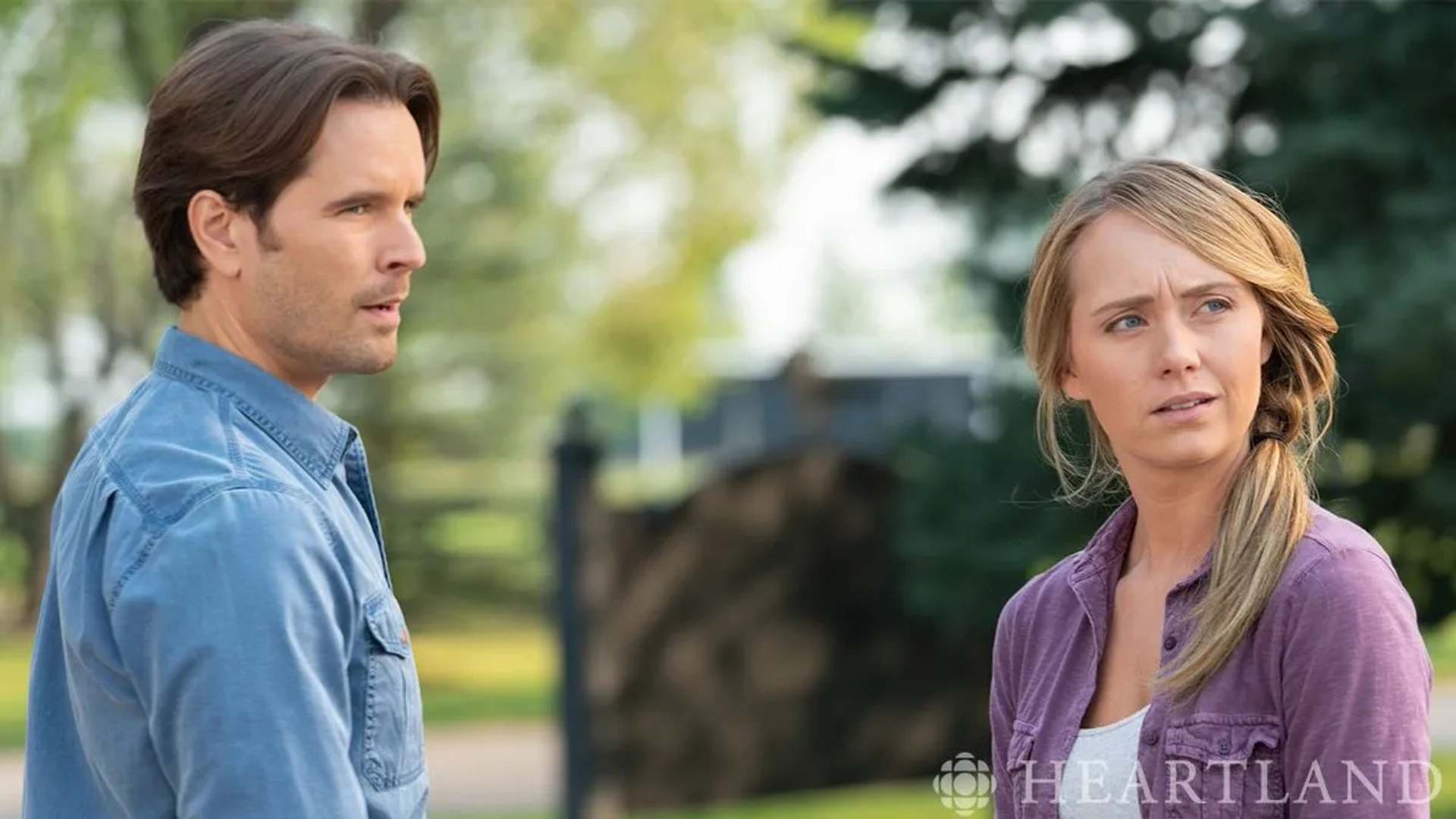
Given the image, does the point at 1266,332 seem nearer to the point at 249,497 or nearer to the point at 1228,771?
the point at 1228,771

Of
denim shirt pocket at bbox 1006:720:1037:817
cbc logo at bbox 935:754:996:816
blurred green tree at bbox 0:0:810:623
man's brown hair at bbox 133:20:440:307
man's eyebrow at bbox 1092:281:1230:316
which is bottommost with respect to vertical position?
cbc logo at bbox 935:754:996:816

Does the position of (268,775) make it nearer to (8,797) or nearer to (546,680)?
(8,797)

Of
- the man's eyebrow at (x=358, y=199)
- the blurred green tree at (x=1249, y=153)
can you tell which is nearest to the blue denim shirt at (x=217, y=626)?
the man's eyebrow at (x=358, y=199)

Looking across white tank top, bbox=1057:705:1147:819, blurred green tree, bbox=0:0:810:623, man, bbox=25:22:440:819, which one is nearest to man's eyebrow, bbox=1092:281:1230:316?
white tank top, bbox=1057:705:1147:819

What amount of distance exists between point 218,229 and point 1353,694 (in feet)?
4.65

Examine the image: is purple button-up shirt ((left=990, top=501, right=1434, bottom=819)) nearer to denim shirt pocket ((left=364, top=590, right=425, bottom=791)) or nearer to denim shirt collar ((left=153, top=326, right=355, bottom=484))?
denim shirt pocket ((left=364, top=590, right=425, bottom=791))

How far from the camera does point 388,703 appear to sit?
202cm

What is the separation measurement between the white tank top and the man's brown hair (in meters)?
1.18

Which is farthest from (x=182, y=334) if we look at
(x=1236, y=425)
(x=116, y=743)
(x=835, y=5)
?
(x=835, y=5)

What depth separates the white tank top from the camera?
2.12 meters

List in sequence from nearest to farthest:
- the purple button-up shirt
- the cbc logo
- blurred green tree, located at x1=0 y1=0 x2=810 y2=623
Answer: the purple button-up shirt, the cbc logo, blurred green tree, located at x1=0 y1=0 x2=810 y2=623

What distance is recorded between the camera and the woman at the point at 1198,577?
1.95 m

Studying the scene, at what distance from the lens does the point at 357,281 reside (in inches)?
84.2

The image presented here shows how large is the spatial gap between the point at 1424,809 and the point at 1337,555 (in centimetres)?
30
